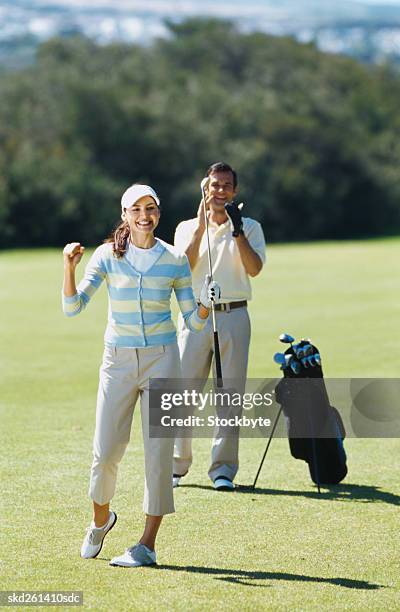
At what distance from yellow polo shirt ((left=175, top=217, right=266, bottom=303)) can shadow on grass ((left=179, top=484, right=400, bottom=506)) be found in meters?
1.37

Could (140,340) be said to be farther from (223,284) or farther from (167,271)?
(223,284)

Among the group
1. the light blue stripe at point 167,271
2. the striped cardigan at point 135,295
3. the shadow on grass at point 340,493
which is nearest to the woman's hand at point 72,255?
the striped cardigan at point 135,295

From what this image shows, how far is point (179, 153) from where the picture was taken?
6962 centimetres

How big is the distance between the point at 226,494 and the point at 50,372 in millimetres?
7555

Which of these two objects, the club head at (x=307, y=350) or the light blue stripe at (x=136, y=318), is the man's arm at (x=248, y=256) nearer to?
the club head at (x=307, y=350)

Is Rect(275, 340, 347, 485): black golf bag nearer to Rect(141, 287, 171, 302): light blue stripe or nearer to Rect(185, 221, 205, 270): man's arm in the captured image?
Rect(185, 221, 205, 270): man's arm

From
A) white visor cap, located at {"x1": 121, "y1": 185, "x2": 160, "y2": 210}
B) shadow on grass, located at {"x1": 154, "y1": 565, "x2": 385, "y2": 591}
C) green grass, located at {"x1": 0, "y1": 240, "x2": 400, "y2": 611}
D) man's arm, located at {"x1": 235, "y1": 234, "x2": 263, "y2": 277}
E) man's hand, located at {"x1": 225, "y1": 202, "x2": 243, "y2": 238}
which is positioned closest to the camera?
green grass, located at {"x1": 0, "y1": 240, "x2": 400, "y2": 611}

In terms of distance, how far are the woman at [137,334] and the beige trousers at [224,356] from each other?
1.98 meters

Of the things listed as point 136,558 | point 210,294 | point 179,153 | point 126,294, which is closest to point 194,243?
point 210,294

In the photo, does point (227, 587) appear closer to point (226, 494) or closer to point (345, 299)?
point (226, 494)

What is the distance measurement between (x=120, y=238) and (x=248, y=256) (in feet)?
6.63

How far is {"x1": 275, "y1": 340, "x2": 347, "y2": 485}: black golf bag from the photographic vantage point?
8477 millimetres

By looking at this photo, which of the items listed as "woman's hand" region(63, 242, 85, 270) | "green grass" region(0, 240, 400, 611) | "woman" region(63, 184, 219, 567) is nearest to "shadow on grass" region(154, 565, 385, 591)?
"green grass" region(0, 240, 400, 611)

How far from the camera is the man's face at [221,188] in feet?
27.5
